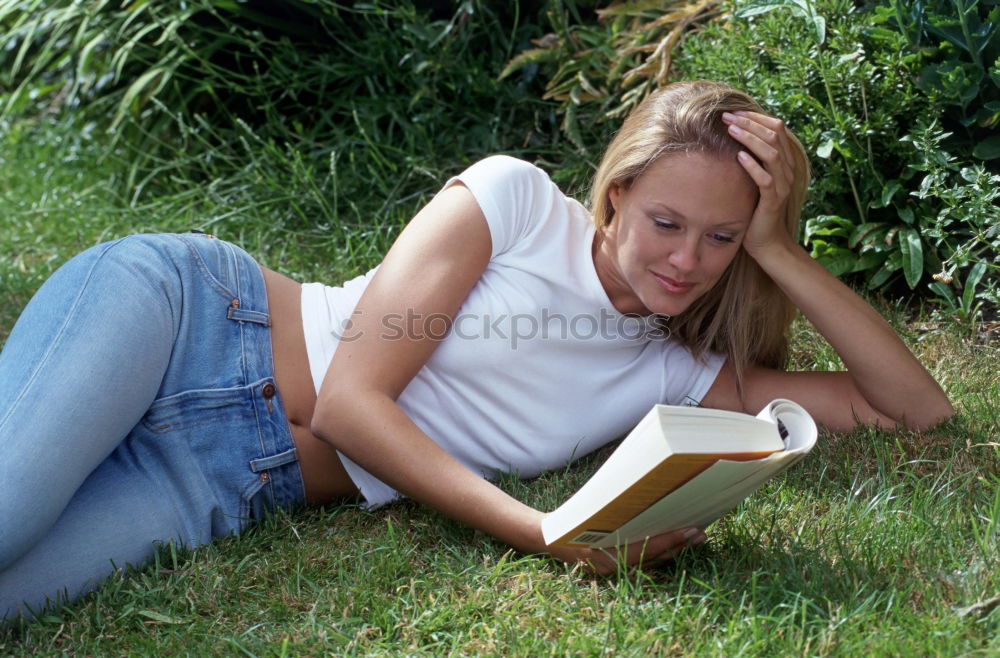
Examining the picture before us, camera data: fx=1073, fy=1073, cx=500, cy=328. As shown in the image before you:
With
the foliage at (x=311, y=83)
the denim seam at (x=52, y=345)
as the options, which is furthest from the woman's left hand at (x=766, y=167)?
the foliage at (x=311, y=83)

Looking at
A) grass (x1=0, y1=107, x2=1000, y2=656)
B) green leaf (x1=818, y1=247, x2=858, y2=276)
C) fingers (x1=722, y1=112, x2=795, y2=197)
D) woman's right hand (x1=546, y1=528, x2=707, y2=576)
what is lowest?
grass (x1=0, y1=107, x2=1000, y2=656)

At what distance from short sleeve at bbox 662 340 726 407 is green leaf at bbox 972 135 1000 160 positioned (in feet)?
3.00

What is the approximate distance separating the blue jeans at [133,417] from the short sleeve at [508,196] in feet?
1.77

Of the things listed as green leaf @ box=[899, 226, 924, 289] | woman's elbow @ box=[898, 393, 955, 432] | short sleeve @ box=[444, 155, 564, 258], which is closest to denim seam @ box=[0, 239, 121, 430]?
short sleeve @ box=[444, 155, 564, 258]

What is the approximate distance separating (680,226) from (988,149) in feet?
3.45

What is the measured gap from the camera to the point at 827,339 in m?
2.39

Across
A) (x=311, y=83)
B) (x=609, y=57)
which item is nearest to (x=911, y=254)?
(x=609, y=57)

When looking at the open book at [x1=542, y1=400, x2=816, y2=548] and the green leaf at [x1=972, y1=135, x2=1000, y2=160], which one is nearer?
the open book at [x1=542, y1=400, x2=816, y2=548]

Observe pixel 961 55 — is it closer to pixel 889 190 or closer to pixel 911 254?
pixel 889 190

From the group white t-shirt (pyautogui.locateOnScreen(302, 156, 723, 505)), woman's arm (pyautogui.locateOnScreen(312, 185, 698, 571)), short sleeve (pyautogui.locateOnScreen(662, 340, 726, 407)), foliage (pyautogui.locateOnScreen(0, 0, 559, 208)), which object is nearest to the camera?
woman's arm (pyautogui.locateOnScreen(312, 185, 698, 571))

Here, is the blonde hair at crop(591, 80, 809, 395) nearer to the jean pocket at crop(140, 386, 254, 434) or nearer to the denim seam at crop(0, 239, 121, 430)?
the jean pocket at crop(140, 386, 254, 434)

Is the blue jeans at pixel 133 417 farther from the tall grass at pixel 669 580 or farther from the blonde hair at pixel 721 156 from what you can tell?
the blonde hair at pixel 721 156

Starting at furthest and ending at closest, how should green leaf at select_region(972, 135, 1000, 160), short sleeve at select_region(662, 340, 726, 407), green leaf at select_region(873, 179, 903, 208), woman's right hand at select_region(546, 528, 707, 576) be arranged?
green leaf at select_region(873, 179, 903, 208) < green leaf at select_region(972, 135, 1000, 160) < short sleeve at select_region(662, 340, 726, 407) < woman's right hand at select_region(546, 528, 707, 576)

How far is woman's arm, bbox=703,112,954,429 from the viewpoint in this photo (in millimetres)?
2189
